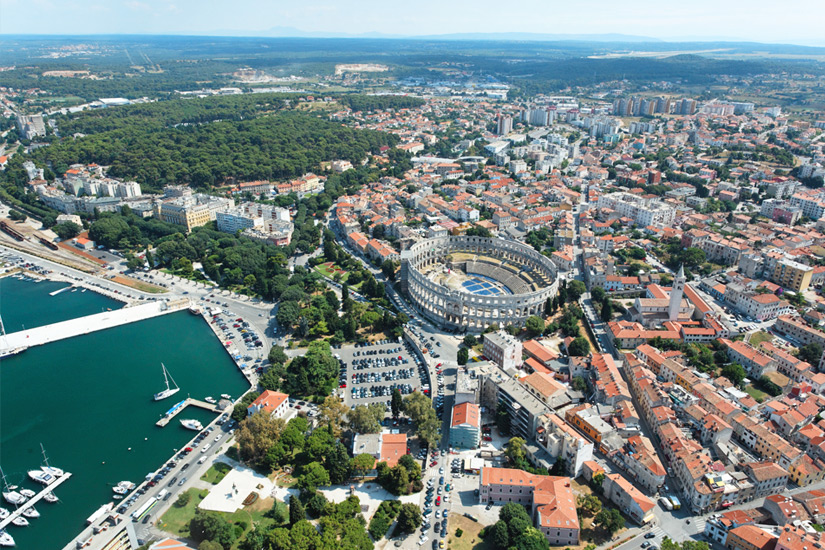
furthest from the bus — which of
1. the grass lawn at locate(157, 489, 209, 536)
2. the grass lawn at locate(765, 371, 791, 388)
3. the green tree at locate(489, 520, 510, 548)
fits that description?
the grass lawn at locate(765, 371, 791, 388)

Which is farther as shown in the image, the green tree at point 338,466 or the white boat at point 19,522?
the green tree at point 338,466

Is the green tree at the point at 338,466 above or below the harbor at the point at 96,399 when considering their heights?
above

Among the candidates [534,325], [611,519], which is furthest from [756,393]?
[611,519]

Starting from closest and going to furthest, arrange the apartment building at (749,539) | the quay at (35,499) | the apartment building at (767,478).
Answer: the apartment building at (749,539) → the quay at (35,499) → the apartment building at (767,478)

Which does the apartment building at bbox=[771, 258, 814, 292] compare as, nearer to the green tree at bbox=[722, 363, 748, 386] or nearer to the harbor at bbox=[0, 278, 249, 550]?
the green tree at bbox=[722, 363, 748, 386]

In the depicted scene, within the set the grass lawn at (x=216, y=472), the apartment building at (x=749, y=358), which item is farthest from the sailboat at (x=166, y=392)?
the apartment building at (x=749, y=358)

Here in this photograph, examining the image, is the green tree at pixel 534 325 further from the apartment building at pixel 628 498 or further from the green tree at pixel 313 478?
the green tree at pixel 313 478

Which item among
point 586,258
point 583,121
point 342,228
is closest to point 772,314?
point 586,258
